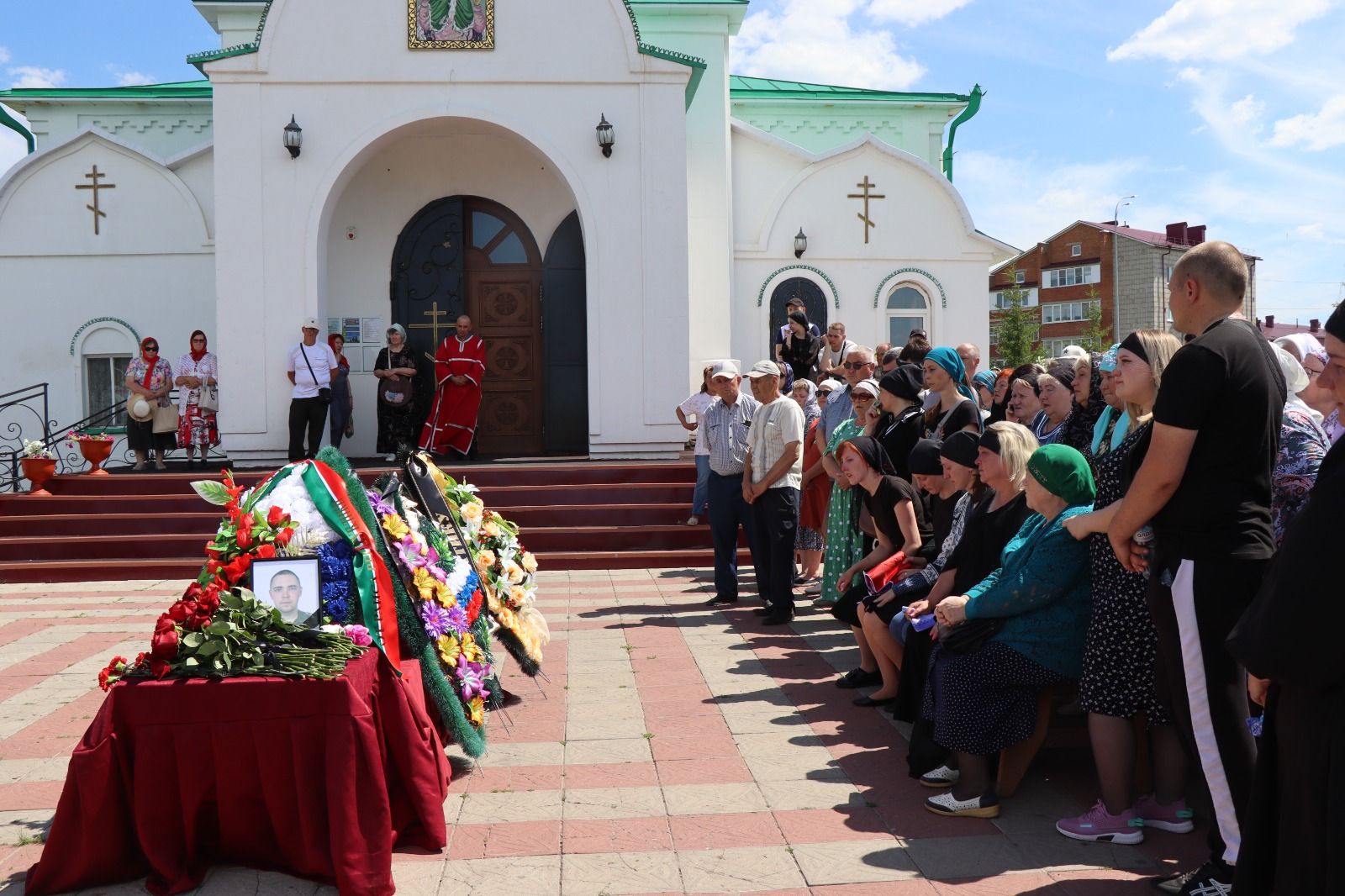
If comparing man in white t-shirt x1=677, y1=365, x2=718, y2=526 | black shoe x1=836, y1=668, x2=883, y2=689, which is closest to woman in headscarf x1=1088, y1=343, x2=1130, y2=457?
black shoe x1=836, y1=668, x2=883, y2=689

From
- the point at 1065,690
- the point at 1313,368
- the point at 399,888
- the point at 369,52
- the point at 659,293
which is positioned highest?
Result: the point at 369,52

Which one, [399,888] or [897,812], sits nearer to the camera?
[399,888]

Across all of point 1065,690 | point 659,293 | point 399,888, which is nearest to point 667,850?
point 399,888

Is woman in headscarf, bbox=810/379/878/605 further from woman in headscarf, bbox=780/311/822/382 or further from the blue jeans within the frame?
woman in headscarf, bbox=780/311/822/382

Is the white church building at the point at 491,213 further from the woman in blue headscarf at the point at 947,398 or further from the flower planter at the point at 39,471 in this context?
the woman in blue headscarf at the point at 947,398

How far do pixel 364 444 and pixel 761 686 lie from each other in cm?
944

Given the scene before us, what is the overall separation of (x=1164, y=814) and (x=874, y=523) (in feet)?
8.79

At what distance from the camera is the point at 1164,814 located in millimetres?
4215

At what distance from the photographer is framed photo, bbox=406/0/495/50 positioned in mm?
13148

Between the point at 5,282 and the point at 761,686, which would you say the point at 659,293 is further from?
the point at 5,282

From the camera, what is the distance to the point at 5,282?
609 inches

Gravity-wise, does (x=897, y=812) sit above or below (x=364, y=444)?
below

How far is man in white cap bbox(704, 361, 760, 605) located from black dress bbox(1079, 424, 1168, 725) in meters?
4.44

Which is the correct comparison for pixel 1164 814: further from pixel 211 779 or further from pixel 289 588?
pixel 211 779
